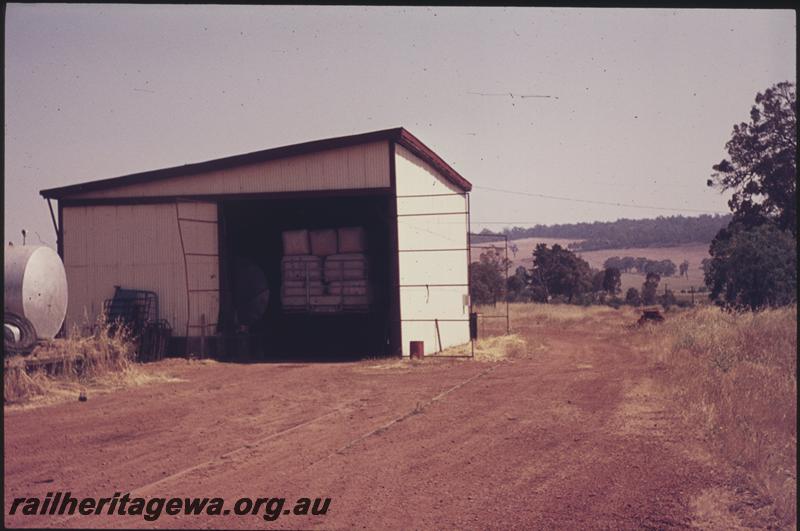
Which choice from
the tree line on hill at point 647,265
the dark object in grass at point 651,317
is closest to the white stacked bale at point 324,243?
the dark object in grass at point 651,317

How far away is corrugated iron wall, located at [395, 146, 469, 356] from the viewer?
2075 centimetres

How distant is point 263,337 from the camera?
77.5 ft

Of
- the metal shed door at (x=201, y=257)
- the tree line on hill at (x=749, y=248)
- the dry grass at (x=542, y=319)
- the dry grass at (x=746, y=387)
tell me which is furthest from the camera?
the dry grass at (x=542, y=319)

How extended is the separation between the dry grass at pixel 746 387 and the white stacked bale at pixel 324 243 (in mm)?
9811

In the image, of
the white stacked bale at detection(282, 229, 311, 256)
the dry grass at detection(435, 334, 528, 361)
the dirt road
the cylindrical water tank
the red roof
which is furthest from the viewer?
the white stacked bale at detection(282, 229, 311, 256)

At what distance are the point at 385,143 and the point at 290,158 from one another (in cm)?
287

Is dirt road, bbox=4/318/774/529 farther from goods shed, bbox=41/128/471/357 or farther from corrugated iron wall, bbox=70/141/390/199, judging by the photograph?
corrugated iron wall, bbox=70/141/390/199

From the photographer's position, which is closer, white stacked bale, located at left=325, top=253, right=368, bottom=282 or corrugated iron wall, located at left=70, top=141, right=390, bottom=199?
corrugated iron wall, located at left=70, top=141, right=390, bottom=199

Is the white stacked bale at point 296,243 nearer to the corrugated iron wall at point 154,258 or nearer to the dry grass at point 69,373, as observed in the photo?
the corrugated iron wall at point 154,258

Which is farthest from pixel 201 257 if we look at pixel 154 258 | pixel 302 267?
pixel 302 267

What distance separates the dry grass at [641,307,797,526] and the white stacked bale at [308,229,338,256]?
9811mm

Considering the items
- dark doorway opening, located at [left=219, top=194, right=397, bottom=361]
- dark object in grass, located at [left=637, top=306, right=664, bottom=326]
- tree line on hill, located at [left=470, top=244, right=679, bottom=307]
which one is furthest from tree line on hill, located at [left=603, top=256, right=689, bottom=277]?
dark doorway opening, located at [left=219, top=194, right=397, bottom=361]

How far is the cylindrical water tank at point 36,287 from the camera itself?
14688mm

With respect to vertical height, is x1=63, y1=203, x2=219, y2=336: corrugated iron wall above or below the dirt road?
above
